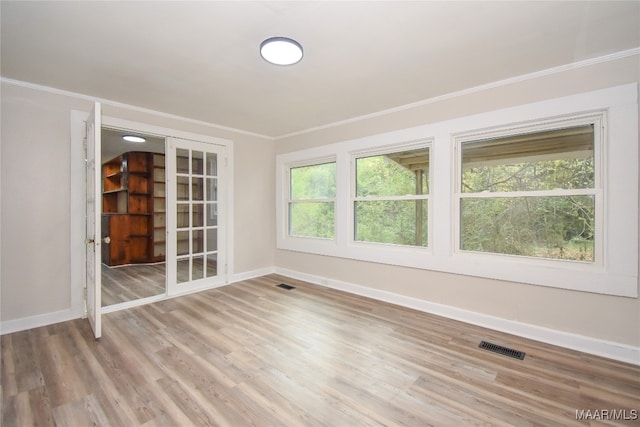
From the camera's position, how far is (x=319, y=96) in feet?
10.5

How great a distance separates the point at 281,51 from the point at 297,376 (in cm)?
251

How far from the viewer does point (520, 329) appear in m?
2.70

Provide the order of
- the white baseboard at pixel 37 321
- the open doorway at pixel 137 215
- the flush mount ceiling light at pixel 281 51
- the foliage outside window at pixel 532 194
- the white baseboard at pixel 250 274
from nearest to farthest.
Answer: the flush mount ceiling light at pixel 281 51, the foliage outside window at pixel 532 194, the white baseboard at pixel 37 321, the white baseboard at pixel 250 274, the open doorway at pixel 137 215

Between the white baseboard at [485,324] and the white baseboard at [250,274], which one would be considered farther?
the white baseboard at [250,274]

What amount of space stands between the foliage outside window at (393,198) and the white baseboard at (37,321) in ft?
11.7

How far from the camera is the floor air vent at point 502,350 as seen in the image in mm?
2361

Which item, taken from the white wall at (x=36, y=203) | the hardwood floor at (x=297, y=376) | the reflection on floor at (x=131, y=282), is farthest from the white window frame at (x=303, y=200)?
the white wall at (x=36, y=203)

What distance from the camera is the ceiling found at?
180cm

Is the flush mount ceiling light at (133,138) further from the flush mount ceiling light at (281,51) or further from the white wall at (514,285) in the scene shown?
the flush mount ceiling light at (281,51)

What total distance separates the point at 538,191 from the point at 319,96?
2.46 meters

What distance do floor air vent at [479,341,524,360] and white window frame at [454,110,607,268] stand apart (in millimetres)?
878

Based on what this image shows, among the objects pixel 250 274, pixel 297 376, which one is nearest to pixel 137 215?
pixel 250 274

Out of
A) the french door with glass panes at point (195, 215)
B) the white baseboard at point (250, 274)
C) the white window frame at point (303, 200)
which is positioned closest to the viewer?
the french door with glass panes at point (195, 215)

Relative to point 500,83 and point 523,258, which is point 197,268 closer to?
point 523,258
